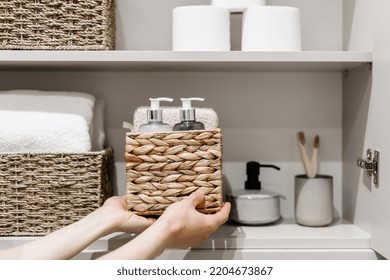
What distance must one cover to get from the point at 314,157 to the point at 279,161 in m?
0.09

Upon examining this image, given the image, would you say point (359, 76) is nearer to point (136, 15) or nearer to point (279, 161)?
point (279, 161)

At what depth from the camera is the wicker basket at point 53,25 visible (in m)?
0.89

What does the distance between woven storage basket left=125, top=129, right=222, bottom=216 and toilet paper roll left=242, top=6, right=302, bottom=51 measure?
22 cm

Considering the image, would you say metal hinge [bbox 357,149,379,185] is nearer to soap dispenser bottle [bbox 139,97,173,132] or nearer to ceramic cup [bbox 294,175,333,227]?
ceramic cup [bbox 294,175,333,227]

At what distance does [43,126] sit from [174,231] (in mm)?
334

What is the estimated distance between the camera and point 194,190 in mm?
784

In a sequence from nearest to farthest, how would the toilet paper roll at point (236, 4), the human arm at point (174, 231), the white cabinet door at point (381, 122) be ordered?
1. the human arm at point (174, 231)
2. the white cabinet door at point (381, 122)
3. the toilet paper roll at point (236, 4)

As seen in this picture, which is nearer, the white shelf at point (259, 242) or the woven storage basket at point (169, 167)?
the woven storage basket at point (169, 167)

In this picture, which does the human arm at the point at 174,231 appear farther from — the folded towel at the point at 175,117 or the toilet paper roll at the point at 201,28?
the toilet paper roll at the point at 201,28

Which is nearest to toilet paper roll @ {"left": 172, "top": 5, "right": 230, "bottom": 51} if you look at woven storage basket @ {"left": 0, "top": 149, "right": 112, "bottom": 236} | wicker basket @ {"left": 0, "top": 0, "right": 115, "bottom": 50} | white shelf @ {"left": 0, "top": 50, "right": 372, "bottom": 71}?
white shelf @ {"left": 0, "top": 50, "right": 372, "bottom": 71}

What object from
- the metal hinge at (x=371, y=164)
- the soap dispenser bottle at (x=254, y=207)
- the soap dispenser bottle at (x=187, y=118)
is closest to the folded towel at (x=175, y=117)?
the soap dispenser bottle at (x=187, y=118)

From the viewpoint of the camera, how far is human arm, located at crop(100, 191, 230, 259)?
0.68m

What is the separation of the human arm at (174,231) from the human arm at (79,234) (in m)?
0.07

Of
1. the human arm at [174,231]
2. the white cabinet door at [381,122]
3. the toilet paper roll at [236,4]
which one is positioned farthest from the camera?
the toilet paper roll at [236,4]
